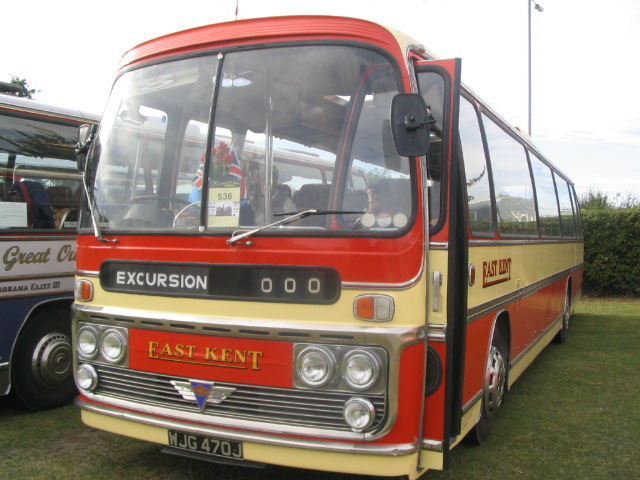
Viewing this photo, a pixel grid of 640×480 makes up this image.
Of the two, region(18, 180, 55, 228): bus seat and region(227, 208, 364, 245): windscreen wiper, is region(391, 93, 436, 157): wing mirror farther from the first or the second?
region(18, 180, 55, 228): bus seat

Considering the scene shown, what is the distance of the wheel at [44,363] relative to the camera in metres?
5.81

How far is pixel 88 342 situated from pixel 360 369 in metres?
1.91

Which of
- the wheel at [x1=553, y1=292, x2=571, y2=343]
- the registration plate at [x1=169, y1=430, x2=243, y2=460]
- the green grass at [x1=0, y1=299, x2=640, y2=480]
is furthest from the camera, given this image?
the wheel at [x1=553, y1=292, x2=571, y2=343]

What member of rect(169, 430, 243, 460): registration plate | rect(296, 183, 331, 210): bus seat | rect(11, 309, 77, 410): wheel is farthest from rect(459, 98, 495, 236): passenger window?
rect(11, 309, 77, 410): wheel

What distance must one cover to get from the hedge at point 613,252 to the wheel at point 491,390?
544 inches

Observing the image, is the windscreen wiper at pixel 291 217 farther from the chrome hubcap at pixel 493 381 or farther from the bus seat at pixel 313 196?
the chrome hubcap at pixel 493 381

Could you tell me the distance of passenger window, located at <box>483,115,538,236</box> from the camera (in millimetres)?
5512

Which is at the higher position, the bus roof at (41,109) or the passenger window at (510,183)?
the bus roof at (41,109)

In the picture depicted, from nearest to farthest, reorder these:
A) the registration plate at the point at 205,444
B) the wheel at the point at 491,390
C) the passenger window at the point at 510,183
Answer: the registration plate at the point at 205,444 → the wheel at the point at 491,390 → the passenger window at the point at 510,183

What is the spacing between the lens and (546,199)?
8.62 m

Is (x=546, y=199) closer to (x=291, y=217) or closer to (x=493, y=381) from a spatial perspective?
(x=493, y=381)

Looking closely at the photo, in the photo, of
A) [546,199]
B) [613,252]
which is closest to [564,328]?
[546,199]

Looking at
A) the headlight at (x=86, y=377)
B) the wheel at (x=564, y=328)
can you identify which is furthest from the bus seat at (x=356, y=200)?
the wheel at (x=564, y=328)

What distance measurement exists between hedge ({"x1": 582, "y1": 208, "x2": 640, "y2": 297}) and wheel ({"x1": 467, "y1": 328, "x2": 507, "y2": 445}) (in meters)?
13.8
